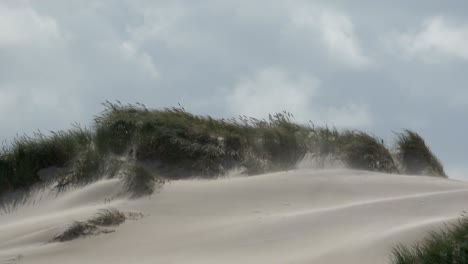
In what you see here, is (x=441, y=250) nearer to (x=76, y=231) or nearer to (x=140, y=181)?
(x=76, y=231)

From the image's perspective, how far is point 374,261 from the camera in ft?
24.6

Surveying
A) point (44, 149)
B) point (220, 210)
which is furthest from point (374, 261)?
point (44, 149)

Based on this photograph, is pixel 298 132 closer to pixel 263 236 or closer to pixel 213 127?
pixel 213 127

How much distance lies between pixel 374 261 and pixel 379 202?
2.09m

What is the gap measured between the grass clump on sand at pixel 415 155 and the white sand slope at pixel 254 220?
0.90 m

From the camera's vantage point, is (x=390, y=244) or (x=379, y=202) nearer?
(x=390, y=244)

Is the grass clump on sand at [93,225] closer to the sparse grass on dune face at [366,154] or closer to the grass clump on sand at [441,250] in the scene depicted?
the sparse grass on dune face at [366,154]

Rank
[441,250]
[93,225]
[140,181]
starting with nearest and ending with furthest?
[441,250] → [93,225] → [140,181]

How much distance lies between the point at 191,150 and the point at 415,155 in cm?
290

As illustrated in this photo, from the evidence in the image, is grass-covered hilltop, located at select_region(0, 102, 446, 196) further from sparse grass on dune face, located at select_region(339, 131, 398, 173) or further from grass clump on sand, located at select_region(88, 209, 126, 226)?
grass clump on sand, located at select_region(88, 209, 126, 226)

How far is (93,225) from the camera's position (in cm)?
983

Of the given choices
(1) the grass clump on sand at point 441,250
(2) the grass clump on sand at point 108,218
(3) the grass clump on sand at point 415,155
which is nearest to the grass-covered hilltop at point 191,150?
(3) the grass clump on sand at point 415,155

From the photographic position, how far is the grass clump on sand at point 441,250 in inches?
262

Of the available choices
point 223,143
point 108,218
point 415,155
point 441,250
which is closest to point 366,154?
point 415,155
